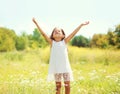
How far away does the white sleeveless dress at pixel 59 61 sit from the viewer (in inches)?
208

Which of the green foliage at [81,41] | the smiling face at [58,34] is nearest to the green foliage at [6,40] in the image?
the green foliage at [81,41]

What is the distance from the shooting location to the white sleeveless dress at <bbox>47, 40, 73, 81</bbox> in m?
5.29

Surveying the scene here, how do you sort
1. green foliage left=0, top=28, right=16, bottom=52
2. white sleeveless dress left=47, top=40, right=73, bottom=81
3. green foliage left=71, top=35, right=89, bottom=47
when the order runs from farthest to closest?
green foliage left=71, top=35, right=89, bottom=47
green foliage left=0, top=28, right=16, bottom=52
white sleeveless dress left=47, top=40, right=73, bottom=81

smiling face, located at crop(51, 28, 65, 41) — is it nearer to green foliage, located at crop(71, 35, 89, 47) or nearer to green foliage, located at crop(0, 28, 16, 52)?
green foliage, located at crop(0, 28, 16, 52)

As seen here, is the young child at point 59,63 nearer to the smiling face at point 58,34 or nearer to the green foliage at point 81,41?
the smiling face at point 58,34

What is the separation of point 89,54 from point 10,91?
34.4ft

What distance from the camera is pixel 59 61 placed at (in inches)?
209

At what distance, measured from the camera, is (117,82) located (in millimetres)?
6773

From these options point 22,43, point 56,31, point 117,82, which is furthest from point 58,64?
point 22,43

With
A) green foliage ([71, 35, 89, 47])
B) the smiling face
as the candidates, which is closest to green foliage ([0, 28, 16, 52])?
green foliage ([71, 35, 89, 47])

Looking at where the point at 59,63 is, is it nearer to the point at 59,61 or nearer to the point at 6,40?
the point at 59,61

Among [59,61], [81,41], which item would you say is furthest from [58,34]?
[81,41]

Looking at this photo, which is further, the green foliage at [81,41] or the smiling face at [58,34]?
the green foliage at [81,41]

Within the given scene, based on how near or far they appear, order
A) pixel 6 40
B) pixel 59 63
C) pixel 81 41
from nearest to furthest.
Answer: pixel 59 63
pixel 6 40
pixel 81 41
